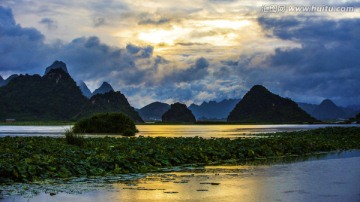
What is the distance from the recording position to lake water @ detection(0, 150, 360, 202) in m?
14.9

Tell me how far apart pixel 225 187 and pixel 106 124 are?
56833 millimetres

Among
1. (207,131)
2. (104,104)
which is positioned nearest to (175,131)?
(207,131)

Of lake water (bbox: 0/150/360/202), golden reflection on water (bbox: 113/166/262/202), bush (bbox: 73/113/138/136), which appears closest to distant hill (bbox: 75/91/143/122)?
bush (bbox: 73/113/138/136)

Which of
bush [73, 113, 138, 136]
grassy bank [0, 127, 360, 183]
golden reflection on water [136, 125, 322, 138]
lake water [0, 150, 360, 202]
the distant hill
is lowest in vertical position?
lake water [0, 150, 360, 202]

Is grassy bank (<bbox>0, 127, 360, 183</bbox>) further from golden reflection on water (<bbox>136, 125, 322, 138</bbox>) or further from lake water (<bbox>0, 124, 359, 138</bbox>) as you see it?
golden reflection on water (<bbox>136, 125, 322, 138</bbox>)

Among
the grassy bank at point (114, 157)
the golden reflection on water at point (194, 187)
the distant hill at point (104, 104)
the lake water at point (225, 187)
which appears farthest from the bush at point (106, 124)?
the distant hill at point (104, 104)

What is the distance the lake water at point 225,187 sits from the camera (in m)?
14.9

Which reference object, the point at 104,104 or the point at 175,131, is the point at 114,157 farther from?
the point at 104,104

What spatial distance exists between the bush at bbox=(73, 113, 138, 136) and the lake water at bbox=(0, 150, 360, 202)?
50.5 meters

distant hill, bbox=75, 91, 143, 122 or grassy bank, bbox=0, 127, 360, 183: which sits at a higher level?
distant hill, bbox=75, 91, 143, 122

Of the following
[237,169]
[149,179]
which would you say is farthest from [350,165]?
[149,179]

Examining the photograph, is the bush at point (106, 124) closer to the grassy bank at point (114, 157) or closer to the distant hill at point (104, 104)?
the grassy bank at point (114, 157)

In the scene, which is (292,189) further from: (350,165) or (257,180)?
(350,165)

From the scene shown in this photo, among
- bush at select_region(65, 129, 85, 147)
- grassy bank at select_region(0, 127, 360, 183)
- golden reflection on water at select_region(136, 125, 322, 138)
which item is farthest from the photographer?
golden reflection on water at select_region(136, 125, 322, 138)
